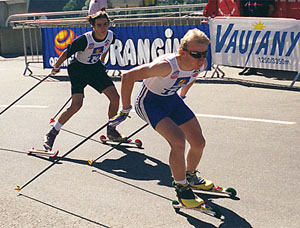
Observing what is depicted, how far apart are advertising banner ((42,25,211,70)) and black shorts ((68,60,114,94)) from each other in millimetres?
5632

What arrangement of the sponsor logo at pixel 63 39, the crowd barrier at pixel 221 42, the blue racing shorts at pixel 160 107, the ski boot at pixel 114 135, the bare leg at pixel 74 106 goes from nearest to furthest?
the blue racing shorts at pixel 160 107
the bare leg at pixel 74 106
the ski boot at pixel 114 135
the crowd barrier at pixel 221 42
the sponsor logo at pixel 63 39

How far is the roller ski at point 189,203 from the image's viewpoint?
16.6 ft

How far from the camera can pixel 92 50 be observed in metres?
7.49

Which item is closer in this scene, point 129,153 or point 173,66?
point 173,66

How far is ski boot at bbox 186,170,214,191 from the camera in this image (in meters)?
5.79

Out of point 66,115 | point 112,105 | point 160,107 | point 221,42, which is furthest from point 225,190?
point 221,42

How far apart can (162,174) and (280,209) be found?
70.4 inches

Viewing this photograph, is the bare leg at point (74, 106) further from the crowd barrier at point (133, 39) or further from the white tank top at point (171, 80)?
the crowd barrier at point (133, 39)

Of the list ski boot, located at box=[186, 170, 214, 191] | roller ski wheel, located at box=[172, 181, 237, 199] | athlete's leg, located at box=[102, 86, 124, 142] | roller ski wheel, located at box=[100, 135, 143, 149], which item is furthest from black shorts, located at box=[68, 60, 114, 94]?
roller ski wheel, located at box=[172, 181, 237, 199]

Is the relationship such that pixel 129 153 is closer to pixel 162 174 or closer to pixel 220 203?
pixel 162 174

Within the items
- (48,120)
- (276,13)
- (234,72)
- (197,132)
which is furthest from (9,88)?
(197,132)

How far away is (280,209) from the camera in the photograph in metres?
5.22

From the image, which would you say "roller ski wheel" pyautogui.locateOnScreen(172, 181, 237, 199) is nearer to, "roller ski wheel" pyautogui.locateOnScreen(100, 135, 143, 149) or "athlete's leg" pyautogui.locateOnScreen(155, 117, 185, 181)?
"athlete's leg" pyautogui.locateOnScreen(155, 117, 185, 181)

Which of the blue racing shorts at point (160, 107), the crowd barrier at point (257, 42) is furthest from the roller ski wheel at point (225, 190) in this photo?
the crowd barrier at point (257, 42)
